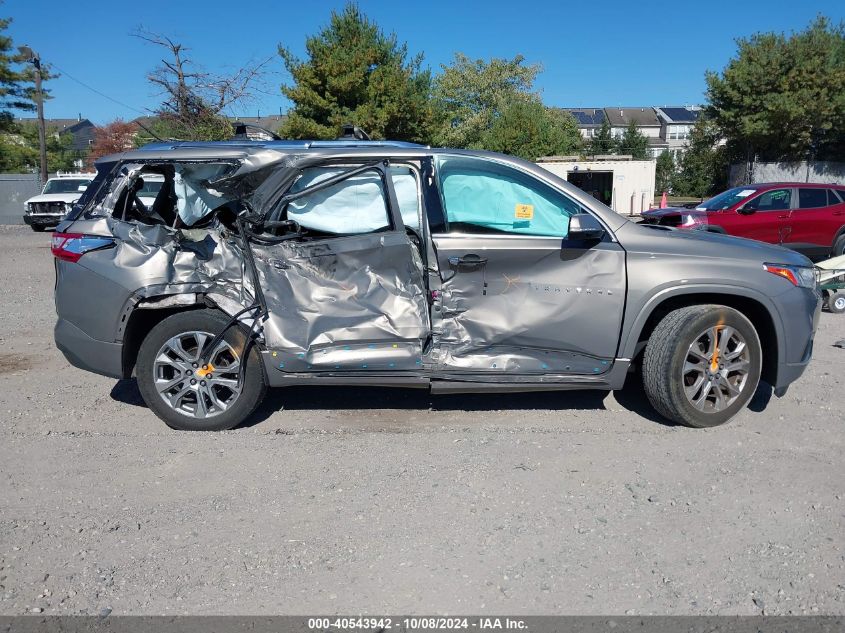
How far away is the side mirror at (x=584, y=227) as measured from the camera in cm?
449

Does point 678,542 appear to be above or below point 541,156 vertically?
A: below

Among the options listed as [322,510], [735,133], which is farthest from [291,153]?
[735,133]

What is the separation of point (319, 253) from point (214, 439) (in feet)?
4.66

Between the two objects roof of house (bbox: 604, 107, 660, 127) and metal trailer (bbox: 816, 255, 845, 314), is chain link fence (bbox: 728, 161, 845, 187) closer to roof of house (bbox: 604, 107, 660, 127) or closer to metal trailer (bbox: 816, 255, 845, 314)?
metal trailer (bbox: 816, 255, 845, 314)

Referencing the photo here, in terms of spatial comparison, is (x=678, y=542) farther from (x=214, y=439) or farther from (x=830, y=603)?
(x=214, y=439)

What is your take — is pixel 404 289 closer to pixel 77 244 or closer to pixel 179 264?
pixel 179 264

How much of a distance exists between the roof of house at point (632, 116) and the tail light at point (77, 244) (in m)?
94.8

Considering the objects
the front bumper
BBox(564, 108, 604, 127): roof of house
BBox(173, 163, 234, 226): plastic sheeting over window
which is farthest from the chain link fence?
BBox(564, 108, 604, 127): roof of house

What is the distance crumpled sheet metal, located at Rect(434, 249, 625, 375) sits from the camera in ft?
15.2

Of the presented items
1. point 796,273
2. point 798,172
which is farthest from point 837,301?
point 798,172

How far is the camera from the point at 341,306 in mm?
4711

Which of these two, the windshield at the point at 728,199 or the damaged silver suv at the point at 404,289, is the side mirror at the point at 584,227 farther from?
the windshield at the point at 728,199

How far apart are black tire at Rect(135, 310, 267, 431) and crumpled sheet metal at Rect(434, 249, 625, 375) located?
1.25 meters

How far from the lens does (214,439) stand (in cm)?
473
